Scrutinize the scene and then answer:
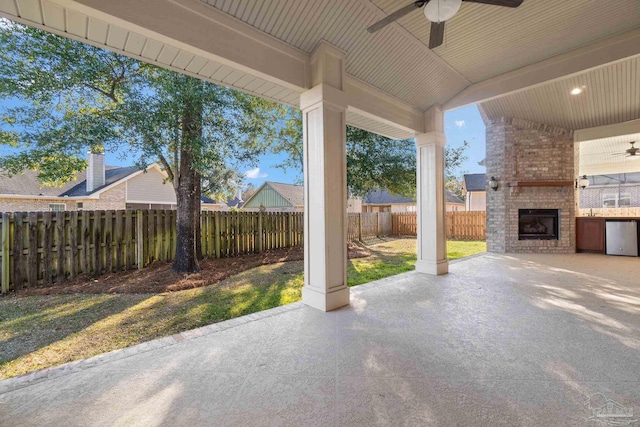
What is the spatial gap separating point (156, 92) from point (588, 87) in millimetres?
8365

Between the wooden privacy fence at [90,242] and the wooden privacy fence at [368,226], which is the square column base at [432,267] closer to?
the wooden privacy fence at [90,242]

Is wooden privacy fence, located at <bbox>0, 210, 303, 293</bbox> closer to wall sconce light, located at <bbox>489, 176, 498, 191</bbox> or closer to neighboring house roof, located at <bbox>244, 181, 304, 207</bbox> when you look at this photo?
wall sconce light, located at <bbox>489, 176, 498, 191</bbox>

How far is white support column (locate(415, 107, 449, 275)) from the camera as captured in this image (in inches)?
189

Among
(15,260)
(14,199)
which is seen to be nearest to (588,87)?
(15,260)

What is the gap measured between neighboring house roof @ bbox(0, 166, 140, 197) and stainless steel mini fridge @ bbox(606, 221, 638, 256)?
10800 mm

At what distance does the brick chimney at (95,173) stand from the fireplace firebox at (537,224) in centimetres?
1363

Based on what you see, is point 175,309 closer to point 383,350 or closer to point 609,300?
point 383,350

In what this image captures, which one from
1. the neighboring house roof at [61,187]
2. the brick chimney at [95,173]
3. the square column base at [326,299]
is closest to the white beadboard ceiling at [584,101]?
the square column base at [326,299]

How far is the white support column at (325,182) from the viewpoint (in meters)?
3.18

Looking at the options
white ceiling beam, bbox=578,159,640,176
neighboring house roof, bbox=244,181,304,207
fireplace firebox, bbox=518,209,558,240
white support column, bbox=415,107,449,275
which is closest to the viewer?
white support column, bbox=415,107,449,275

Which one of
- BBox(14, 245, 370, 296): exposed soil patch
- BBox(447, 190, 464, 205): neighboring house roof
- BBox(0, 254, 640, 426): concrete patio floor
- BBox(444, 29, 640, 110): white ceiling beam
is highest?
BBox(444, 29, 640, 110): white ceiling beam

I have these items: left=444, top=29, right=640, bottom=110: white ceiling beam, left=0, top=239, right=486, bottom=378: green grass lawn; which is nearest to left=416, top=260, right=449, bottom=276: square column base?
left=0, top=239, right=486, bottom=378: green grass lawn

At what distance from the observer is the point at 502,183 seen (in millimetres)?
7469

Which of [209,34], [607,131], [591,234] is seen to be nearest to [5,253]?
[209,34]
